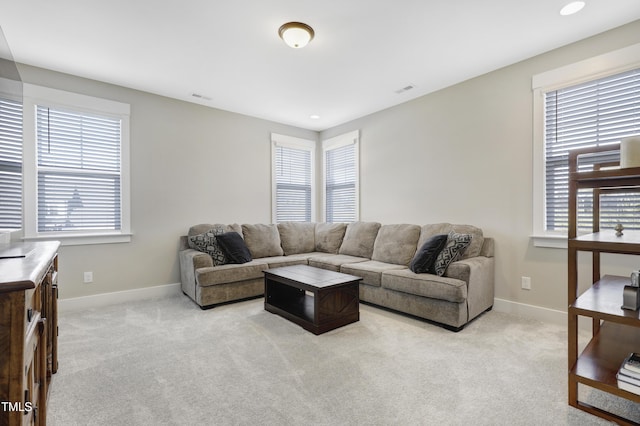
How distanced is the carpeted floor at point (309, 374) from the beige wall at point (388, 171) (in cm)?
71

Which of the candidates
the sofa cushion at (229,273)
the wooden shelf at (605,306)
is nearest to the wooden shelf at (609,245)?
the wooden shelf at (605,306)

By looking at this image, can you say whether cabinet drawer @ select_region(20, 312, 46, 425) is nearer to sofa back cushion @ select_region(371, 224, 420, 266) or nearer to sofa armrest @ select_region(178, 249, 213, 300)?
sofa armrest @ select_region(178, 249, 213, 300)

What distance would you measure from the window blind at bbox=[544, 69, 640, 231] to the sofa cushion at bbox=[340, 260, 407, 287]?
1.64m

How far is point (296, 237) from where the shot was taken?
487 centimetres

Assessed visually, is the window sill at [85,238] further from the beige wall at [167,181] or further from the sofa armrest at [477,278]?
the sofa armrest at [477,278]

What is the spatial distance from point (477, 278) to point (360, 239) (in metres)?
1.70

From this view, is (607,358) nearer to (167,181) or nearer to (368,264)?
(368,264)

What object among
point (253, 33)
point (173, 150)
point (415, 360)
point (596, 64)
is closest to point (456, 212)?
point (596, 64)

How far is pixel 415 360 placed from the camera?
2.22 meters

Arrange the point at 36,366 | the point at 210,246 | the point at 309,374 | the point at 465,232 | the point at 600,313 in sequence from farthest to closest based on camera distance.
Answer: the point at 210,246 < the point at 465,232 < the point at 309,374 < the point at 600,313 < the point at 36,366

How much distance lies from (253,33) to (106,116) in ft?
7.26

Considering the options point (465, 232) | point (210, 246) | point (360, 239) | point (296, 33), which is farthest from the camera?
point (360, 239)

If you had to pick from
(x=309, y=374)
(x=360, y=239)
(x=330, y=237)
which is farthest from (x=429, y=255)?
(x=330, y=237)

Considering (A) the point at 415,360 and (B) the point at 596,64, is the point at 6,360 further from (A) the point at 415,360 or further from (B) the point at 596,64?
(B) the point at 596,64
